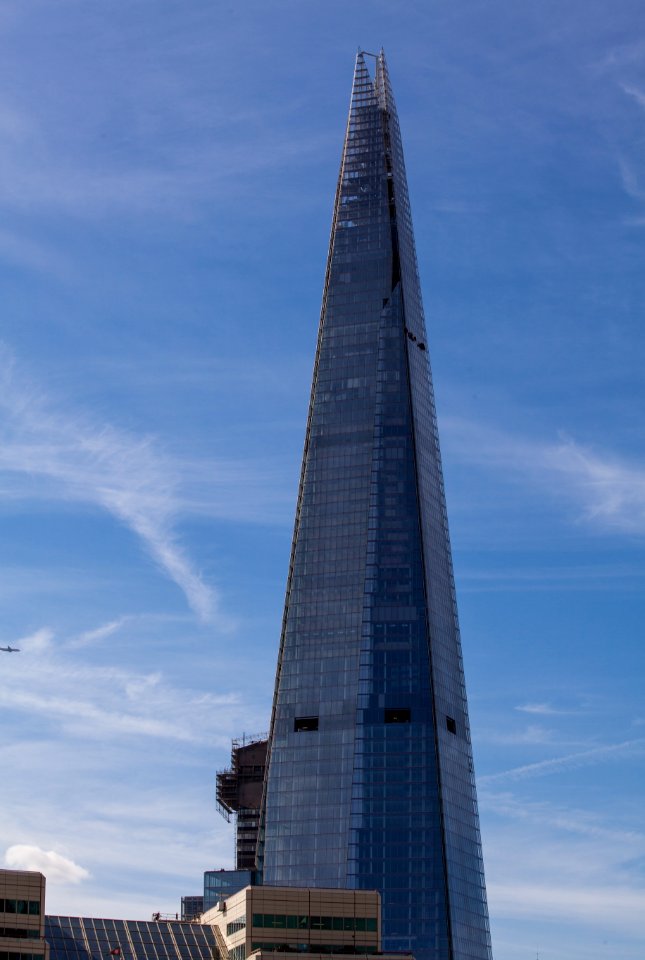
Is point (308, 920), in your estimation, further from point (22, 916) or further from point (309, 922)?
point (22, 916)

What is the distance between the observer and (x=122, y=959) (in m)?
199

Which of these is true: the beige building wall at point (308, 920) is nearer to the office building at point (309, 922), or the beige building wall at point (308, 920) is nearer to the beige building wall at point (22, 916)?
the office building at point (309, 922)

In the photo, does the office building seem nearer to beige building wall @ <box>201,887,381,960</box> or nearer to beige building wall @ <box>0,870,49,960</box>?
beige building wall @ <box>201,887,381,960</box>

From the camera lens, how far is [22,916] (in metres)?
183

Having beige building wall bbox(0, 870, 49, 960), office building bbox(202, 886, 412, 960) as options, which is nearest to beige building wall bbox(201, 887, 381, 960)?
office building bbox(202, 886, 412, 960)

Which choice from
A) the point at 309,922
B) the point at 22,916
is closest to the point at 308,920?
the point at 309,922

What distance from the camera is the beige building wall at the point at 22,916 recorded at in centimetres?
18112

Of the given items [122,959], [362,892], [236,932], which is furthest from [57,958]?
[362,892]

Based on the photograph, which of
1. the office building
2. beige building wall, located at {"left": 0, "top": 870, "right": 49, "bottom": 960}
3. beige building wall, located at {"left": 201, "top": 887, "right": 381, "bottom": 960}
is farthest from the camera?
beige building wall, located at {"left": 201, "top": 887, "right": 381, "bottom": 960}

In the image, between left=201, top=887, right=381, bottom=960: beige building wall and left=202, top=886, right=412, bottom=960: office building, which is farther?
left=201, top=887, right=381, bottom=960: beige building wall

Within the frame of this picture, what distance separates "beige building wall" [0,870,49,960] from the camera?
181 meters

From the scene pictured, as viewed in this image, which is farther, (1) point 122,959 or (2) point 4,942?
(1) point 122,959

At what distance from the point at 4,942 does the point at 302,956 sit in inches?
1244

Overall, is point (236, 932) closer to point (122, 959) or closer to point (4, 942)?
point (122, 959)
